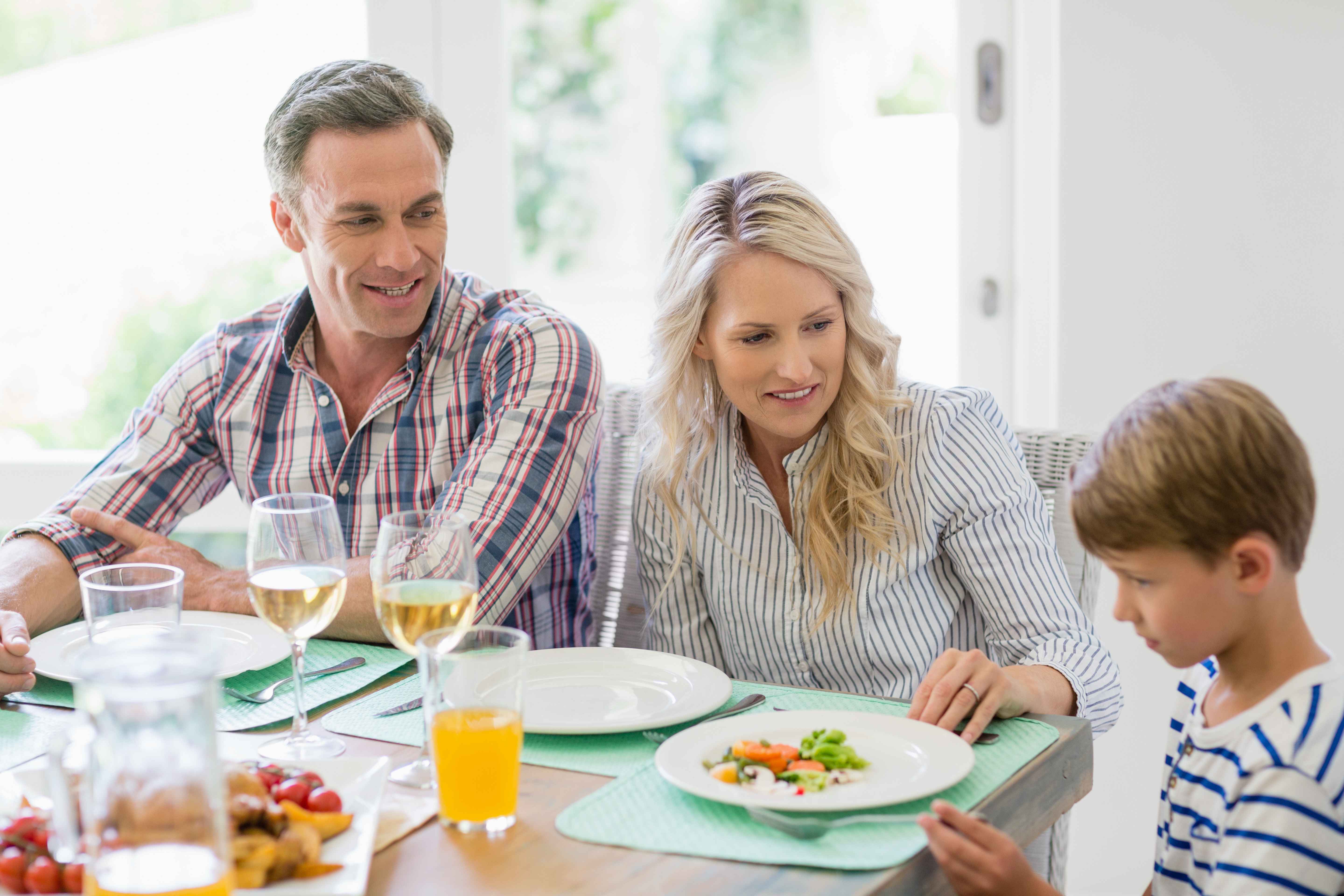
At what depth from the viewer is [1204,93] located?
2.63 m

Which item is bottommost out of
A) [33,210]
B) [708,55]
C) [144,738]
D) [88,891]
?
[88,891]

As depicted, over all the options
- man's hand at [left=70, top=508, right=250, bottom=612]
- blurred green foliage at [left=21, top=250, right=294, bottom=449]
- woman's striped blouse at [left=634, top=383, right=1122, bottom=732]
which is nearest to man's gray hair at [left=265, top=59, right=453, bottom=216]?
man's hand at [left=70, top=508, right=250, bottom=612]

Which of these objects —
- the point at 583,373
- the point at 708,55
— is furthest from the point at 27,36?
the point at 583,373

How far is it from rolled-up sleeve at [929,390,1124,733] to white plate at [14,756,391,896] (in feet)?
2.61

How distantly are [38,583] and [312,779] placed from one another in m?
0.87

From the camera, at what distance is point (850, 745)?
1.09m

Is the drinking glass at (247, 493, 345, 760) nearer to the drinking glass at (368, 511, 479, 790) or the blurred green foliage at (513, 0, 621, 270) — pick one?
the drinking glass at (368, 511, 479, 790)

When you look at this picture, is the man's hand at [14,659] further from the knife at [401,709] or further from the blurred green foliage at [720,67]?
the blurred green foliage at [720,67]

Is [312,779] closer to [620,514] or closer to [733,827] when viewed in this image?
[733,827]

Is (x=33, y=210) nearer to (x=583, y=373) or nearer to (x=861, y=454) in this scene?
(x=583, y=373)

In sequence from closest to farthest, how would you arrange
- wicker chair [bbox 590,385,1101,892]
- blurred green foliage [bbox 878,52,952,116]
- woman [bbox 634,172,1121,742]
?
1. woman [bbox 634,172,1121,742]
2. wicker chair [bbox 590,385,1101,892]
3. blurred green foliage [bbox 878,52,952,116]

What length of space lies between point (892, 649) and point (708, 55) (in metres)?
2.04

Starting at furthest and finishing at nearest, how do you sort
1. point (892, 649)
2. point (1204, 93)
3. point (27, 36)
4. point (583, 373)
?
point (27, 36) → point (1204, 93) → point (583, 373) → point (892, 649)

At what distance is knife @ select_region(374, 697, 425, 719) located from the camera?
4.04 ft
